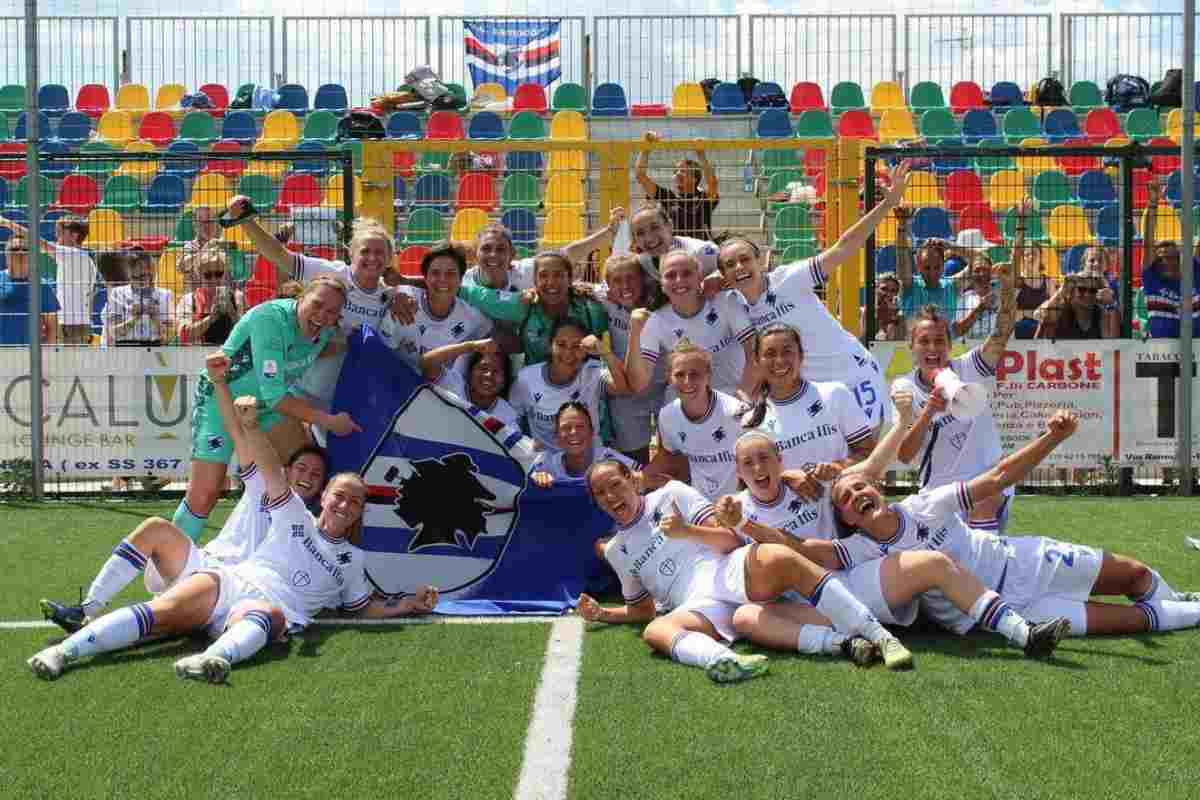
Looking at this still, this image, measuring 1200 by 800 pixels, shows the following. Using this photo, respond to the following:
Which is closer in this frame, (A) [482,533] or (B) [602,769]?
(B) [602,769]

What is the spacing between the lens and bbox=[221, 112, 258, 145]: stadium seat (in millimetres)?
20031


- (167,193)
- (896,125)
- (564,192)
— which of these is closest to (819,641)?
(564,192)

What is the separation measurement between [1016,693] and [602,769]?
161 cm

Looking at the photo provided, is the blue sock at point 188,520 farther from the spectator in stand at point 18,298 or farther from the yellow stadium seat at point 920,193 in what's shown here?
the yellow stadium seat at point 920,193

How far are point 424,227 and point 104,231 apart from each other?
9.04ft

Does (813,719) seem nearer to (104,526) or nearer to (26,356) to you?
(104,526)

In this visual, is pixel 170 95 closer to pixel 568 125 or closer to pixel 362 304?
pixel 568 125

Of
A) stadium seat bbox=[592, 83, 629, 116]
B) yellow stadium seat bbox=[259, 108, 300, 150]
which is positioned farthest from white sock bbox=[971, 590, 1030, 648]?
stadium seat bbox=[592, 83, 629, 116]

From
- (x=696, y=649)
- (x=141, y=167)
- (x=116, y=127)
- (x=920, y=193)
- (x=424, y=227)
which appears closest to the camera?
(x=696, y=649)

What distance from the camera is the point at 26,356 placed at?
38.3 ft

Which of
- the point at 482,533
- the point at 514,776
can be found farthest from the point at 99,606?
the point at 514,776

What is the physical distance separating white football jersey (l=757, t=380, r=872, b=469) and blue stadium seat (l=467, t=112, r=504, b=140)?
1363 centimetres

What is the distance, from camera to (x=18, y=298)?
12.6 m

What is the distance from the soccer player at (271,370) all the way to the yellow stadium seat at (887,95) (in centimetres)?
1532
